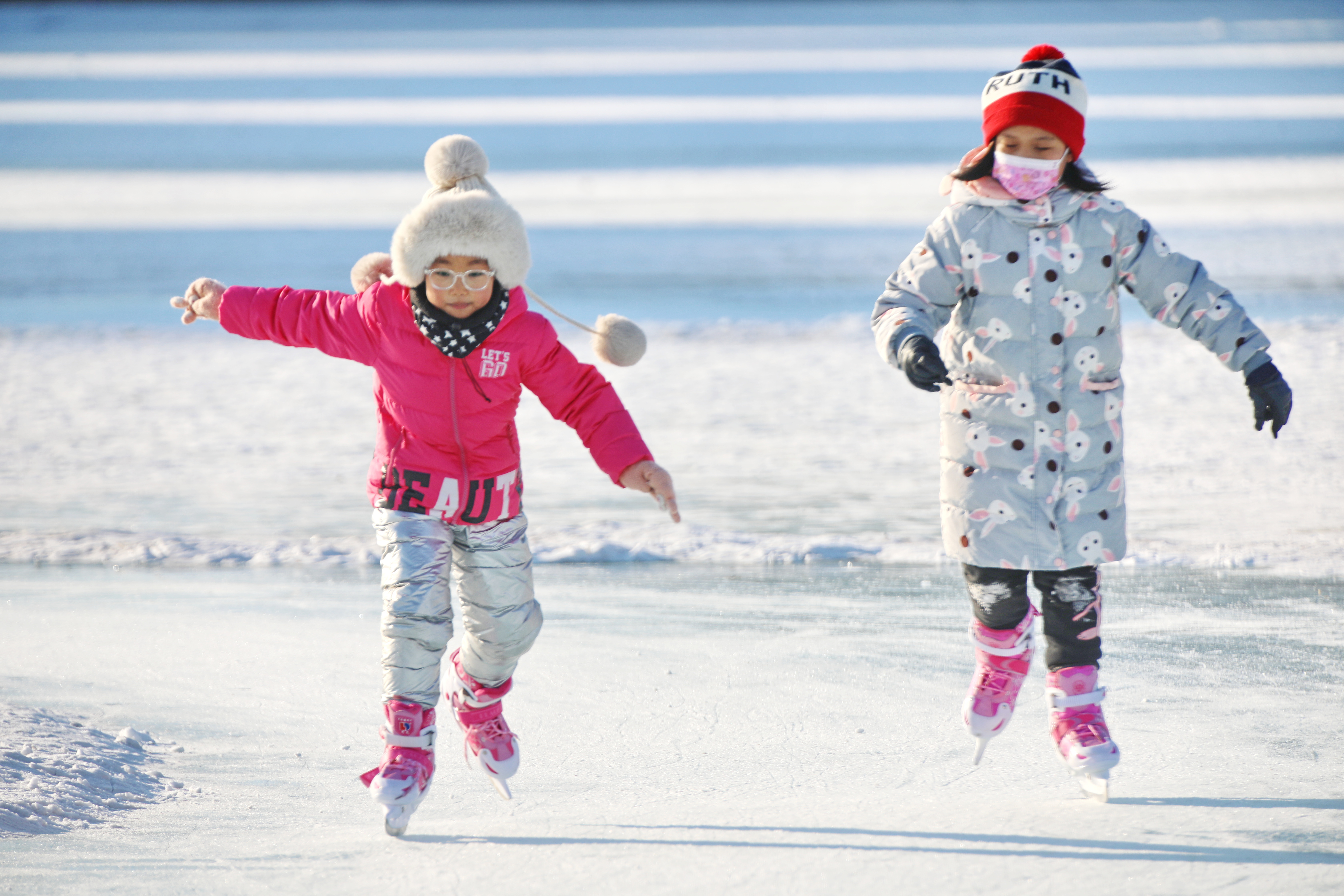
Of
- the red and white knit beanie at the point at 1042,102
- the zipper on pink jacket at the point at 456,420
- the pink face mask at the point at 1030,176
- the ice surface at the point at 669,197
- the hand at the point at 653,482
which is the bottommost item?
the hand at the point at 653,482

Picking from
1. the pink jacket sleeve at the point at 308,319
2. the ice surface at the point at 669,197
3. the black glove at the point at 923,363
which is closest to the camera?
the black glove at the point at 923,363

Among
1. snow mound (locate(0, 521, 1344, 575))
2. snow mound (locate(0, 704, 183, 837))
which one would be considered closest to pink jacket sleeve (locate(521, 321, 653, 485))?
snow mound (locate(0, 704, 183, 837))

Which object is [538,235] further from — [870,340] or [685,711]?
[685,711]

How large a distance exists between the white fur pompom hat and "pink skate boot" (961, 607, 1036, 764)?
100 centimetres

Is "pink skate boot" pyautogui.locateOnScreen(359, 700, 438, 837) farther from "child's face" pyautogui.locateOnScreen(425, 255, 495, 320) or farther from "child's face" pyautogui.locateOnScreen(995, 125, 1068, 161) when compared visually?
"child's face" pyautogui.locateOnScreen(995, 125, 1068, 161)

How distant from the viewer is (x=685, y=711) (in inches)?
106

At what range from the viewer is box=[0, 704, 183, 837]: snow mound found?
2.21 meters

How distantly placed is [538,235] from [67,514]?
24.2 feet

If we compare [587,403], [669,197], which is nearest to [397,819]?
[587,403]

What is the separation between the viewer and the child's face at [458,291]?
2.21 m

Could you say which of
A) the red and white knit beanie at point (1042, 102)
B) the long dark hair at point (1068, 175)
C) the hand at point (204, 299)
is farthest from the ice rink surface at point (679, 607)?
the red and white knit beanie at point (1042, 102)

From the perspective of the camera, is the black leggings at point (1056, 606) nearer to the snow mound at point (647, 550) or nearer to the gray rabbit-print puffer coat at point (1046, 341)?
the gray rabbit-print puffer coat at point (1046, 341)

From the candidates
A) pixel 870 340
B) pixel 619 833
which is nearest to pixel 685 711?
pixel 619 833

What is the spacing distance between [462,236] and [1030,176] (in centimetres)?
93
